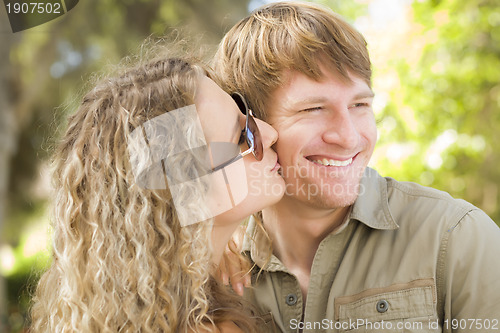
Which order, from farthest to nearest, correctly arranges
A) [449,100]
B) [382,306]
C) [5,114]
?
1. [449,100]
2. [5,114]
3. [382,306]

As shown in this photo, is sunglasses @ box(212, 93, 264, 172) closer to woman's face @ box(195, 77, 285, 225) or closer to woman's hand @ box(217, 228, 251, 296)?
woman's face @ box(195, 77, 285, 225)

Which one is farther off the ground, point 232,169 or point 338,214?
point 232,169

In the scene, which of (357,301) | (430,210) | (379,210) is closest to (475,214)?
(430,210)

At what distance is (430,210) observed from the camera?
2.23 m

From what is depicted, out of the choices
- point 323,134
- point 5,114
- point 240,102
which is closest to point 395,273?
point 323,134

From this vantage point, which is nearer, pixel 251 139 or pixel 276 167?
pixel 251 139

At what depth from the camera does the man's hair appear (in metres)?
2.34

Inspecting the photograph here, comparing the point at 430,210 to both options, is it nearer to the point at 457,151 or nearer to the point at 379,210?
the point at 379,210

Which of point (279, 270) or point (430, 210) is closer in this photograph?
point (430, 210)

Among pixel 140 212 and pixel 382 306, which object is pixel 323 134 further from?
pixel 140 212

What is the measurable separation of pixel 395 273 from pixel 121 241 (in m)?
1.00

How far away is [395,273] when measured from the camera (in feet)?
7.23

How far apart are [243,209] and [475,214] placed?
33.1 inches

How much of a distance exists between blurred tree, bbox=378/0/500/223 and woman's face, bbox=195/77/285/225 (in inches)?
160
